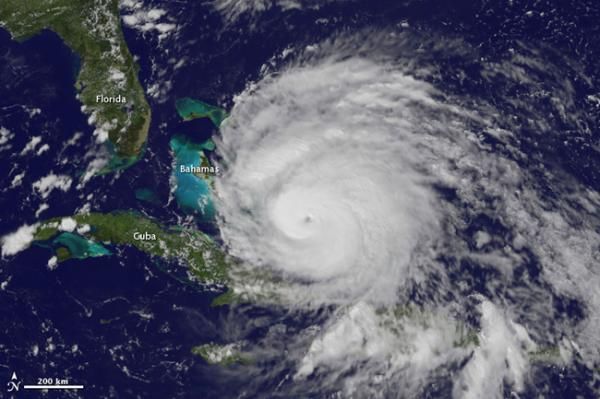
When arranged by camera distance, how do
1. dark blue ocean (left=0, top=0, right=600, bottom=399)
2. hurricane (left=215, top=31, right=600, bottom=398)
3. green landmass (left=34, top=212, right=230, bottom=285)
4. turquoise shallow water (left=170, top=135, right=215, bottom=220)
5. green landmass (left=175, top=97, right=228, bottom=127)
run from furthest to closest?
green landmass (left=175, top=97, right=228, bottom=127) < turquoise shallow water (left=170, top=135, right=215, bottom=220) < green landmass (left=34, top=212, right=230, bottom=285) < dark blue ocean (left=0, top=0, right=600, bottom=399) < hurricane (left=215, top=31, right=600, bottom=398)

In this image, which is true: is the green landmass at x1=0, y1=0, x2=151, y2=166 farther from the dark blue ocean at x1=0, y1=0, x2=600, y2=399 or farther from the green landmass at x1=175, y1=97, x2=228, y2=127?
the green landmass at x1=175, y1=97, x2=228, y2=127

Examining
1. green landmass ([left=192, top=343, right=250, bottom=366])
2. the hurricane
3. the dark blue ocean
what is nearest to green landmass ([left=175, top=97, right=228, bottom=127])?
the dark blue ocean

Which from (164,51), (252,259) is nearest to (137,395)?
(252,259)

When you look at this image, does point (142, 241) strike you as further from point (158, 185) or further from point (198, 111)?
point (198, 111)

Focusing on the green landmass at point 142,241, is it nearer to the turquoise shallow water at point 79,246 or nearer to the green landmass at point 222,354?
the turquoise shallow water at point 79,246

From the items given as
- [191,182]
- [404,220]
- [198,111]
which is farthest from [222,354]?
[198,111]
